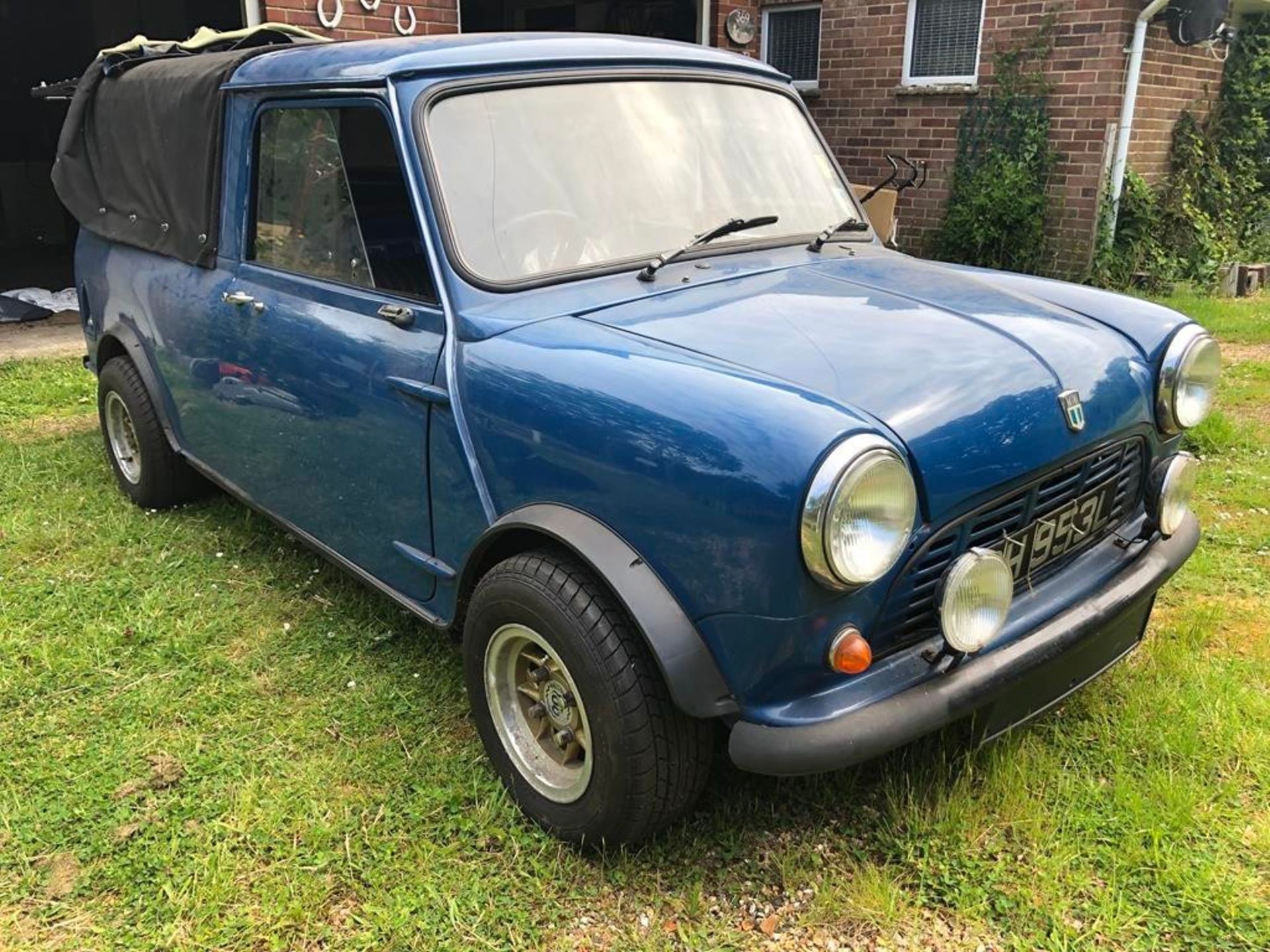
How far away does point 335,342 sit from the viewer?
290 cm

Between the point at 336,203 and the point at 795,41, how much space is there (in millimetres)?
8153

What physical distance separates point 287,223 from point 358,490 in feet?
3.13

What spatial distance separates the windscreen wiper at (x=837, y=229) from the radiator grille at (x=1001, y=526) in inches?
42.5

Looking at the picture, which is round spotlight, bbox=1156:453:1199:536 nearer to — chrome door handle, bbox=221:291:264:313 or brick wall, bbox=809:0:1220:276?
chrome door handle, bbox=221:291:264:313

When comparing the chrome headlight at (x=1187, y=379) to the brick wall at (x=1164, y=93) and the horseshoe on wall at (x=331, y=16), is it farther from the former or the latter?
the brick wall at (x=1164, y=93)

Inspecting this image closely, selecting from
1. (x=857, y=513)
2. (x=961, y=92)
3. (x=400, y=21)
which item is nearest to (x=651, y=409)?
(x=857, y=513)

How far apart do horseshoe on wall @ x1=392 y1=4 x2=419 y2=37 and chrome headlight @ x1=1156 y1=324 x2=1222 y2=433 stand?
635 centimetres

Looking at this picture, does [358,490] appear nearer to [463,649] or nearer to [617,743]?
[463,649]

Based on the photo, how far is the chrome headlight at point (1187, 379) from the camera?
260 centimetres

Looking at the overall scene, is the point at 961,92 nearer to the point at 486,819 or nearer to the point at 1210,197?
the point at 1210,197

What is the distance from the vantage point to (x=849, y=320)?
2488 millimetres

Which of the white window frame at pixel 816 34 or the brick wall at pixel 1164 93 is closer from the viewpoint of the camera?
the brick wall at pixel 1164 93

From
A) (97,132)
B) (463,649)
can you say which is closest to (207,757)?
(463,649)

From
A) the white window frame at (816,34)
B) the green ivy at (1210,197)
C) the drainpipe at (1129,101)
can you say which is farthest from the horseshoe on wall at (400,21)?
the green ivy at (1210,197)
